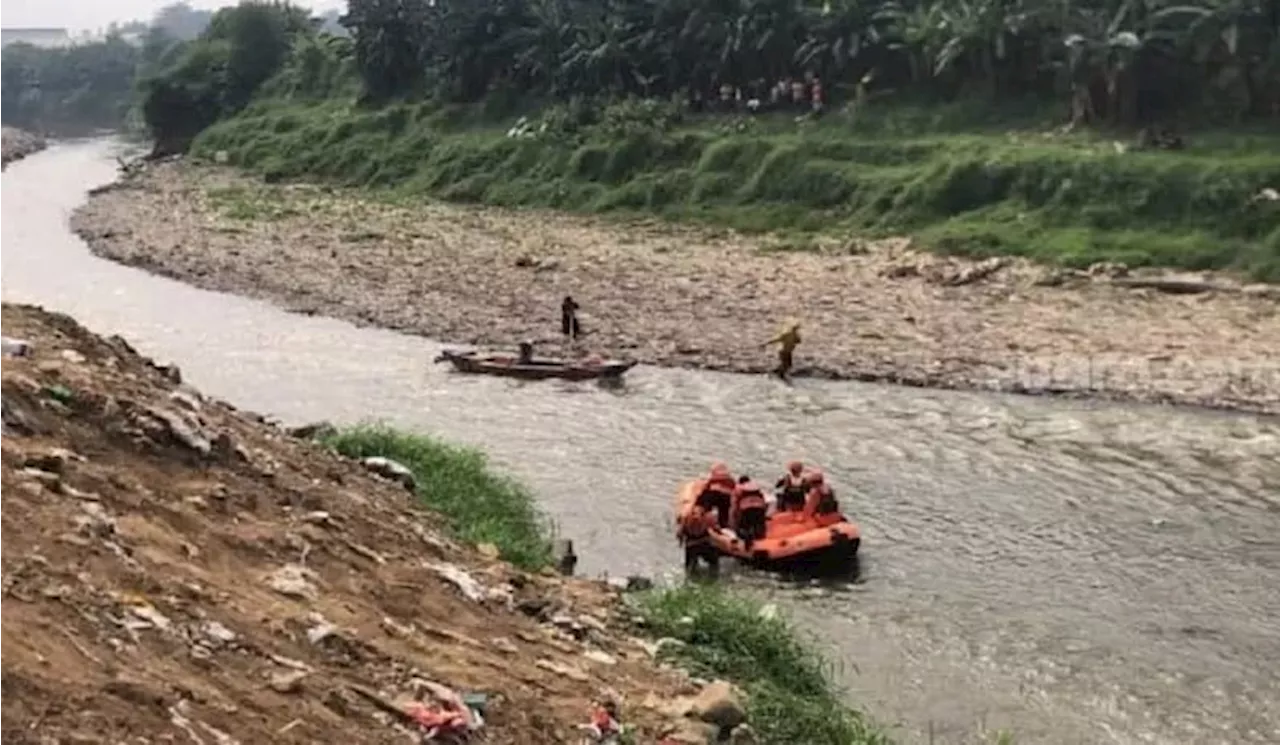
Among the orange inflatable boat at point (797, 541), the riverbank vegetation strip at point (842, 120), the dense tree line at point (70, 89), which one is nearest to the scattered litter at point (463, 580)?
the orange inflatable boat at point (797, 541)

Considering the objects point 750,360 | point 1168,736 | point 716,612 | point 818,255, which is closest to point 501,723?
point 716,612

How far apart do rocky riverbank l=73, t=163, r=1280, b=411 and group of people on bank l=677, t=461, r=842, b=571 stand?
9770 mm

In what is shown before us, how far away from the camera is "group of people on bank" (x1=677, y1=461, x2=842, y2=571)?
19.1 m

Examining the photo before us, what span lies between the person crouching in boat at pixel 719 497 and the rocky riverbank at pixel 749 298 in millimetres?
10452

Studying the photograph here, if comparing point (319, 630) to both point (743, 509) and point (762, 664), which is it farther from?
point (743, 509)

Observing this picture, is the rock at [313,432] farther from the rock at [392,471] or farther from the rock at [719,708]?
the rock at [719,708]

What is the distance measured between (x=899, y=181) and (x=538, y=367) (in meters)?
17.9

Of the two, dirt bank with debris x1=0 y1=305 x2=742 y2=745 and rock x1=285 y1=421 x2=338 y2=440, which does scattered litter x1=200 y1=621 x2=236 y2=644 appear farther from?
rock x1=285 y1=421 x2=338 y2=440

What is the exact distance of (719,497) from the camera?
19.8 metres

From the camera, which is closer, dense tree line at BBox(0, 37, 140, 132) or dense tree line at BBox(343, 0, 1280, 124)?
dense tree line at BBox(343, 0, 1280, 124)

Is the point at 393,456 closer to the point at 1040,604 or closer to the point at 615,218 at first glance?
the point at 1040,604

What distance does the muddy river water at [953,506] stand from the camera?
15.2 meters

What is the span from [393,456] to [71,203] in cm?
5326

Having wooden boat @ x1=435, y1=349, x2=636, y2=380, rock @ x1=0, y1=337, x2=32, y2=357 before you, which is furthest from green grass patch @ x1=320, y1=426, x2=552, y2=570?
wooden boat @ x1=435, y1=349, x2=636, y2=380
